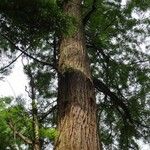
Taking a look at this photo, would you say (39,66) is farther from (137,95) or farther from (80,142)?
(80,142)

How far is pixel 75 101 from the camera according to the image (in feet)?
15.5

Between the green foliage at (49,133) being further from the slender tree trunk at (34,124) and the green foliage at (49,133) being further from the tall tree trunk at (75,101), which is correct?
the slender tree trunk at (34,124)

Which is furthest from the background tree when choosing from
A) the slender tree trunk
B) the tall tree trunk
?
the slender tree trunk

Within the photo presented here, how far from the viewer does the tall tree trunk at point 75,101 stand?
4.34 meters

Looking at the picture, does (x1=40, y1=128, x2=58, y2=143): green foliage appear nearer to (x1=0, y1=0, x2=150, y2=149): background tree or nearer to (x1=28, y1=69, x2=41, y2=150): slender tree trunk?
(x1=28, y1=69, x2=41, y2=150): slender tree trunk

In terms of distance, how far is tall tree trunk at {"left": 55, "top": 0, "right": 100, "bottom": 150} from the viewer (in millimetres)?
4344

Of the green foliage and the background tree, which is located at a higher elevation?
the background tree

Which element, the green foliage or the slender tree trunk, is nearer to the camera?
the slender tree trunk

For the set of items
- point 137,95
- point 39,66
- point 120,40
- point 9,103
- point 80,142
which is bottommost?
point 80,142

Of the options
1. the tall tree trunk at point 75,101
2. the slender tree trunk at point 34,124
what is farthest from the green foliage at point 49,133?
the slender tree trunk at point 34,124

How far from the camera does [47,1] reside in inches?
177

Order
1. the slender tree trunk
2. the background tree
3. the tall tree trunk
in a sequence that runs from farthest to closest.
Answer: the background tree < the tall tree trunk < the slender tree trunk

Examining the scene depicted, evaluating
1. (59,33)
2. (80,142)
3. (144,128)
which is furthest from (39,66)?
(80,142)

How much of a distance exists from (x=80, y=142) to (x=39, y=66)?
4.43 metres
